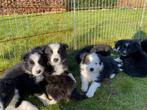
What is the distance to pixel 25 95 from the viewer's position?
4.00 m

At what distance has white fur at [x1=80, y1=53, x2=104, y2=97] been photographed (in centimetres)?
438

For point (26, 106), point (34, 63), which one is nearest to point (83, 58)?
point (34, 63)

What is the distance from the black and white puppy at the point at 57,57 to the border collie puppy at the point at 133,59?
147 cm

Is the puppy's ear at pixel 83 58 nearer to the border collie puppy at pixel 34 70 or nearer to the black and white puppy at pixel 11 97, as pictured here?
the border collie puppy at pixel 34 70

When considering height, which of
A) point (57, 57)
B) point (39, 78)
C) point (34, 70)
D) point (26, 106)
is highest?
point (57, 57)

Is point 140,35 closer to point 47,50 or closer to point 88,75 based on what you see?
point 88,75

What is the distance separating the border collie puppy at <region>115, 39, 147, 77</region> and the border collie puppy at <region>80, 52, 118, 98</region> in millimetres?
438

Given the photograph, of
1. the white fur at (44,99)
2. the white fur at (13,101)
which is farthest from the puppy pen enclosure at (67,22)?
the white fur at (13,101)

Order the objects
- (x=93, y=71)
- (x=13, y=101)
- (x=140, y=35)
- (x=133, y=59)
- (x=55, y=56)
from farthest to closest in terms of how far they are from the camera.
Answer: (x=140, y=35), (x=133, y=59), (x=93, y=71), (x=55, y=56), (x=13, y=101)

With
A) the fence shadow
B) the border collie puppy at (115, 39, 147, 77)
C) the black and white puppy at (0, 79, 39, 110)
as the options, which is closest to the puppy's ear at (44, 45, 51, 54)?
the black and white puppy at (0, 79, 39, 110)

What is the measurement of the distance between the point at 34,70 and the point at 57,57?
0.39 m

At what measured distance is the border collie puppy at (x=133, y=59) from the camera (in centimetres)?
491

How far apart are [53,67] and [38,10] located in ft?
9.57

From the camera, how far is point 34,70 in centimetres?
384
